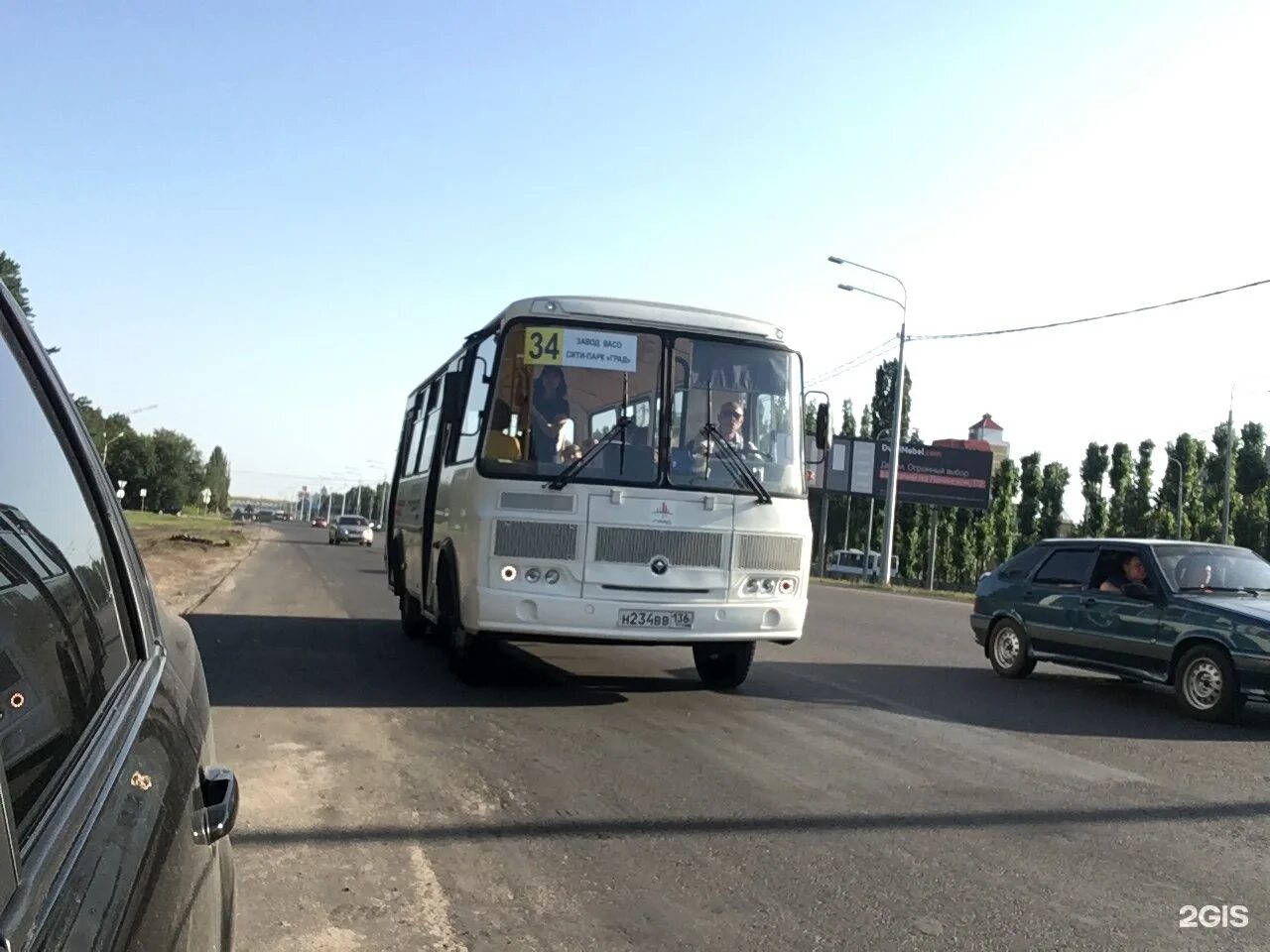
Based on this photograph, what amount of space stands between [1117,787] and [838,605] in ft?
55.5

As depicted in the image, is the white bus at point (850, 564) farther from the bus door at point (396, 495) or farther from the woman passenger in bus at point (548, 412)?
the woman passenger in bus at point (548, 412)

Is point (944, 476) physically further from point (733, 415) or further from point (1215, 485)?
point (733, 415)

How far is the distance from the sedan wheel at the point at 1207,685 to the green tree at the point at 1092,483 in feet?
232

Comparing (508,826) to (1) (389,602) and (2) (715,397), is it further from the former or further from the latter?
(1) (389,602)

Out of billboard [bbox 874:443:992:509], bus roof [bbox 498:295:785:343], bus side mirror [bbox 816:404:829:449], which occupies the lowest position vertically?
bus side mirror [bbox 816:404:829:449]

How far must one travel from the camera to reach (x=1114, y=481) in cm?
7650

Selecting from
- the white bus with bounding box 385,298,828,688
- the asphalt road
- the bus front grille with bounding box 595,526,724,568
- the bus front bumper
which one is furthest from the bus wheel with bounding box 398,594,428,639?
the bus front grille with bounding box 595,526,724,568

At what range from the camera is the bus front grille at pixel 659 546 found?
9.09m

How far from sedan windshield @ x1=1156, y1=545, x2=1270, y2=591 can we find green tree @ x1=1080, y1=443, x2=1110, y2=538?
69703 mm

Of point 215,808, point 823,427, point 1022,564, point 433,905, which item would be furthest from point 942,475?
point 215,808

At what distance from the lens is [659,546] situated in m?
9.18

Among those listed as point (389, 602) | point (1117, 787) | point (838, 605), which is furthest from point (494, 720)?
point (838, 605)

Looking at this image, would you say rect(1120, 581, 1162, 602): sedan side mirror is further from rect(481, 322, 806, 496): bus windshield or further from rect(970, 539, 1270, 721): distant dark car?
rect(481, 322, 806, 496): bus windshield

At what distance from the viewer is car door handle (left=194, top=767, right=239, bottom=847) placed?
80.2 inches
